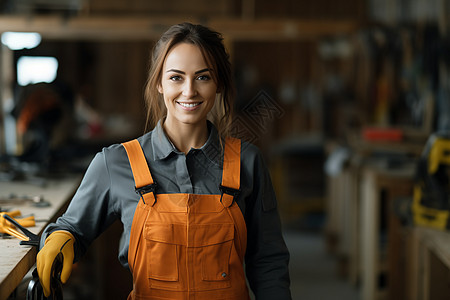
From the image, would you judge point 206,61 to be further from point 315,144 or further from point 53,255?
point 315,144

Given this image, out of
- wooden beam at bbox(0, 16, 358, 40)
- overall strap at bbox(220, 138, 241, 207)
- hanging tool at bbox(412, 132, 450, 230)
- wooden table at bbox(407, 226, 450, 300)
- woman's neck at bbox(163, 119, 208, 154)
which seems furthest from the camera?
wooden beam at bbox(0, 16, 358, 40)

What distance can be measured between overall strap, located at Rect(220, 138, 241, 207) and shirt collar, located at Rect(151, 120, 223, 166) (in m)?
0.03

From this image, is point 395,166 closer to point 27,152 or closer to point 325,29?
point 325,29

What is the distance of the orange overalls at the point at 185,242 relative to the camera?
1599mm

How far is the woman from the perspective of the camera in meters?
1.60

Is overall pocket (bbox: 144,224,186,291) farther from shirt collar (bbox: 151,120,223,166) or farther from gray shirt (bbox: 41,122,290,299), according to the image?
shirt collar (bbox: 151,120,223,166)

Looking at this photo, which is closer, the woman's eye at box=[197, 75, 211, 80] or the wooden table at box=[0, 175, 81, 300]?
the wooden table at box=[0, 175, 81, 300]

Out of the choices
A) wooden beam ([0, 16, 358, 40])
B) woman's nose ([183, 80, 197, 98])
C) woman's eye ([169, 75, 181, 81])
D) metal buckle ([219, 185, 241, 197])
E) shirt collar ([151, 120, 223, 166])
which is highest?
wooden beam ([0, 16, 358, 40])

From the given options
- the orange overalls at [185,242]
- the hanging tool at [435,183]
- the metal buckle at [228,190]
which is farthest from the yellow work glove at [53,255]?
the hanging tool at [435,183]

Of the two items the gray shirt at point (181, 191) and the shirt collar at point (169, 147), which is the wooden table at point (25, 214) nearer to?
the gray shirt at point (181, 191)

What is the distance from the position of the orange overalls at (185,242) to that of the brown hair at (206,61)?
0.74 ft

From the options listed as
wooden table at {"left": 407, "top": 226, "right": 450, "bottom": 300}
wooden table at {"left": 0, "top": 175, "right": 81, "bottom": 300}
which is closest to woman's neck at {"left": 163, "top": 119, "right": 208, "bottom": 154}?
wooden table at {"left": 0, "top": 175, "right": 81, "bottom": 300}

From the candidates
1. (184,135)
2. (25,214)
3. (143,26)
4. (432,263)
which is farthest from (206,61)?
(143,26)

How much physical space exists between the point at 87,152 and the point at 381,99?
270 centimetres
